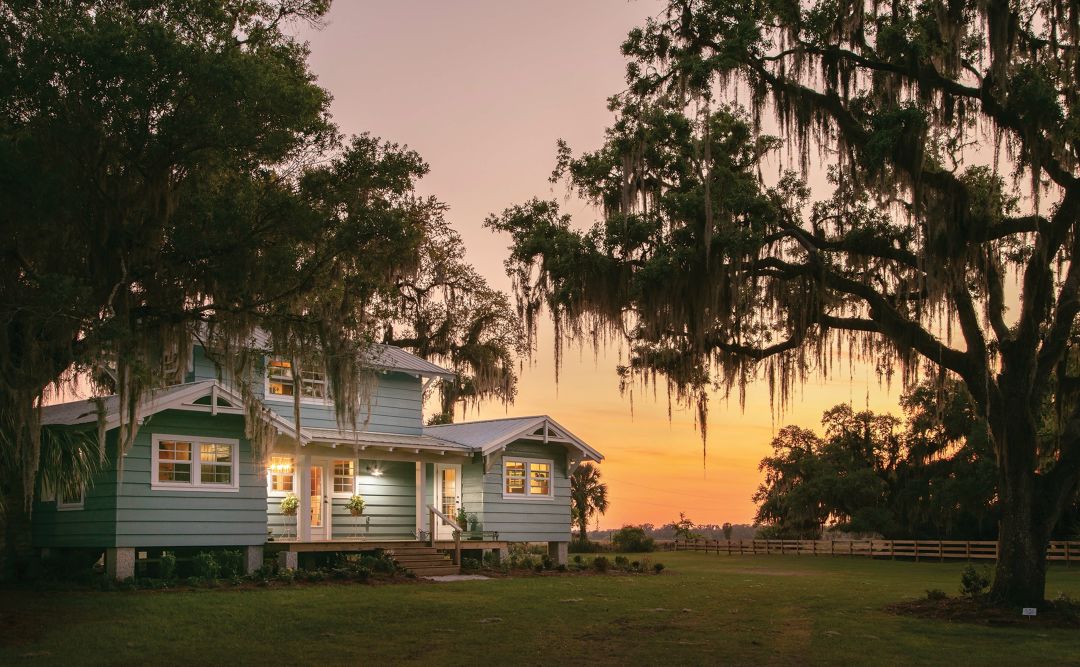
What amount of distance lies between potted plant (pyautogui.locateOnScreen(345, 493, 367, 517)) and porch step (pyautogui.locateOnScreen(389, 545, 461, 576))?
1.86 metres

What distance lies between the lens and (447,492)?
2898 cm

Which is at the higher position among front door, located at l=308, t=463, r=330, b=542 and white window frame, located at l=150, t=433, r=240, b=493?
white window frame, located at l=150, t=433, r=240, b=493

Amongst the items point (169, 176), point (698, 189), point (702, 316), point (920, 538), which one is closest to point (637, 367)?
point (702, 316)

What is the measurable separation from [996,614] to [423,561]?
1291cm

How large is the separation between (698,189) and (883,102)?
3219mm

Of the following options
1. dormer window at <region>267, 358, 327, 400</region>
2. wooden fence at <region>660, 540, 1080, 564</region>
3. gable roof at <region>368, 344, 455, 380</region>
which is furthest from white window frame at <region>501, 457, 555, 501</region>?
wooden fence at <region>660, 540, 1080, 564</region>

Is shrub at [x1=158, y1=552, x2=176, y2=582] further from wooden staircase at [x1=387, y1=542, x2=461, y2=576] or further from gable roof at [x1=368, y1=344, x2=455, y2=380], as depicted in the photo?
gable roof at [x1=368, y1=344, x2=455, y2=380]

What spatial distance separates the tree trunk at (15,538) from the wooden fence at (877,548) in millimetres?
28534

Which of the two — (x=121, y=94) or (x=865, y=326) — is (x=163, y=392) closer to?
(x=121, y=94)

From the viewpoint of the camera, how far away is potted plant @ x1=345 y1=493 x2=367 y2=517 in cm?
2619

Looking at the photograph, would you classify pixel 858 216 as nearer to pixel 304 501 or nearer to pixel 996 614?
pixel 996 614

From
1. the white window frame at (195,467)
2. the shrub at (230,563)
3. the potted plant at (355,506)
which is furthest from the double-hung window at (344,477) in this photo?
the shrub at (230,563)

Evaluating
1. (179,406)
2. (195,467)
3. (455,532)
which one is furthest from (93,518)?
(455,532)

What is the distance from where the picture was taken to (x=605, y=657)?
13.0 meters
